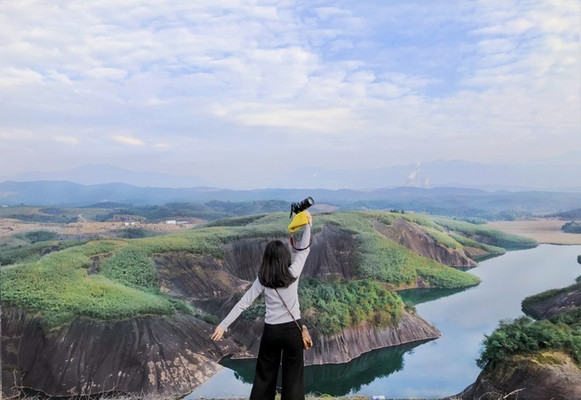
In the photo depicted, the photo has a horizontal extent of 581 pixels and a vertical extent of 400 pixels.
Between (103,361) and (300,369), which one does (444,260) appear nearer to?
(103,361)

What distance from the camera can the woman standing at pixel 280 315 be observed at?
505 cm

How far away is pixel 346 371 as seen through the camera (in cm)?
2309

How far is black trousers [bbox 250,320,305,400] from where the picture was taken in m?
5.21

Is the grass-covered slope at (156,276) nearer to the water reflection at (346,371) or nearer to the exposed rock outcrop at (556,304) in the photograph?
the water reflection at (346,371)

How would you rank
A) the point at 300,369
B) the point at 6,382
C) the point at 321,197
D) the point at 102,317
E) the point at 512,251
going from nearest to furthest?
the point at 300,369
the point at 6,382
the point at 102,317
the point at 512,251
the point at 321,197

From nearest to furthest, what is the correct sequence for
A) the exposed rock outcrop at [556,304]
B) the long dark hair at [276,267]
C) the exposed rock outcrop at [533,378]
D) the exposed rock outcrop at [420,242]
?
the long dark hair at [276,267] → the exposed rock outcrop at [533,378] → the exposed rock outcrop at [556,304] → the exposed rock outcrop at [420,242]

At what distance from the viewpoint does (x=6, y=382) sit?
795 inches

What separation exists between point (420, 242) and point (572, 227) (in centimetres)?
2640

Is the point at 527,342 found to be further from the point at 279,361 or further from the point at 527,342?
the point at 279,361

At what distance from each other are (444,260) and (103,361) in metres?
35.9

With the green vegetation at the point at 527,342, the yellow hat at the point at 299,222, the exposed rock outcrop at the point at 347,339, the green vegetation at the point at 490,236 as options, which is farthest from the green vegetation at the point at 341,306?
the green vegetation at the point at 490,236

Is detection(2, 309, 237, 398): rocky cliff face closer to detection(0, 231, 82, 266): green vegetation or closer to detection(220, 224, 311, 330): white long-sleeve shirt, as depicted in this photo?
detection(0, 231, 82, 266): green vegetation

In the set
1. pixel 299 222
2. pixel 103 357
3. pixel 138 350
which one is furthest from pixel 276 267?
pixel 103 357

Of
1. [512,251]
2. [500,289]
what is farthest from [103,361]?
[512,251]
